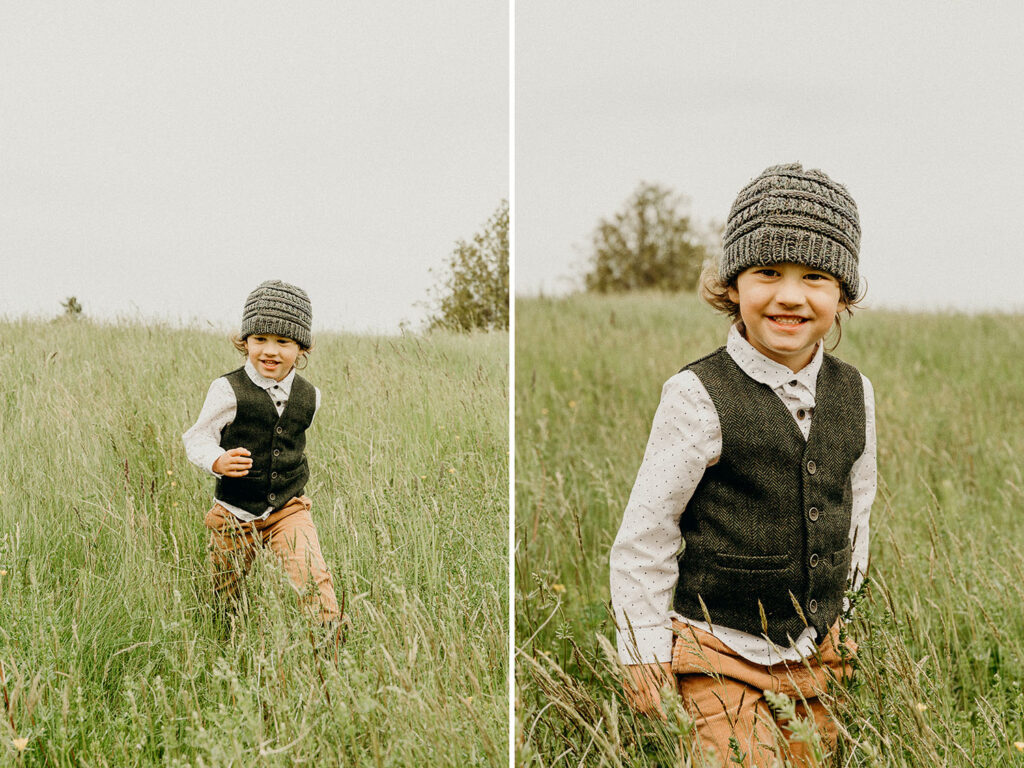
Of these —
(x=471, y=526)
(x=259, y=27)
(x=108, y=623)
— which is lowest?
(x=108, y=623)

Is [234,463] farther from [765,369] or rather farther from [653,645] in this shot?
[765,369]

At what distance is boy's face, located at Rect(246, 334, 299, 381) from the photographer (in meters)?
2.14

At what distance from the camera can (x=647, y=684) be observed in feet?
6.12

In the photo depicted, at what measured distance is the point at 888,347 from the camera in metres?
6.15

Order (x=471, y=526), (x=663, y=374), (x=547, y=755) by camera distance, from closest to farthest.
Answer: (x=547, y=755) < (x=471, y=526) < (x=663, y=374)

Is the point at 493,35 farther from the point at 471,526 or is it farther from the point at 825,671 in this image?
the point at 825,671

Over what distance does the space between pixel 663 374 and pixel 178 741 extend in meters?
3.80

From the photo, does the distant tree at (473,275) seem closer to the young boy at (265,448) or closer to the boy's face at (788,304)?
the young boy at (265,448)

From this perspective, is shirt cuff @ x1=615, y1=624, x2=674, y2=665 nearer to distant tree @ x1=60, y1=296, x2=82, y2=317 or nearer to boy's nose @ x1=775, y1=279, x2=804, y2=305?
boy's nose @ x1=775, y1=279, x2=804, y2=305

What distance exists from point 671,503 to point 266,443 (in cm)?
109

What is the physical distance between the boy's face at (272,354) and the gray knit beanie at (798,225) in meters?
1.18

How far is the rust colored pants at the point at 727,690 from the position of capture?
1.82 metres

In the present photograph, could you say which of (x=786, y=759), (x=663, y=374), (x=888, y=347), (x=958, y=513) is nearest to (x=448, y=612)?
(x=786, y=759)

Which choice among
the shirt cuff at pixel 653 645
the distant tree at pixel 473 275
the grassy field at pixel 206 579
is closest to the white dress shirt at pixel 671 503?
the shirt cuff at pixel 653 645
